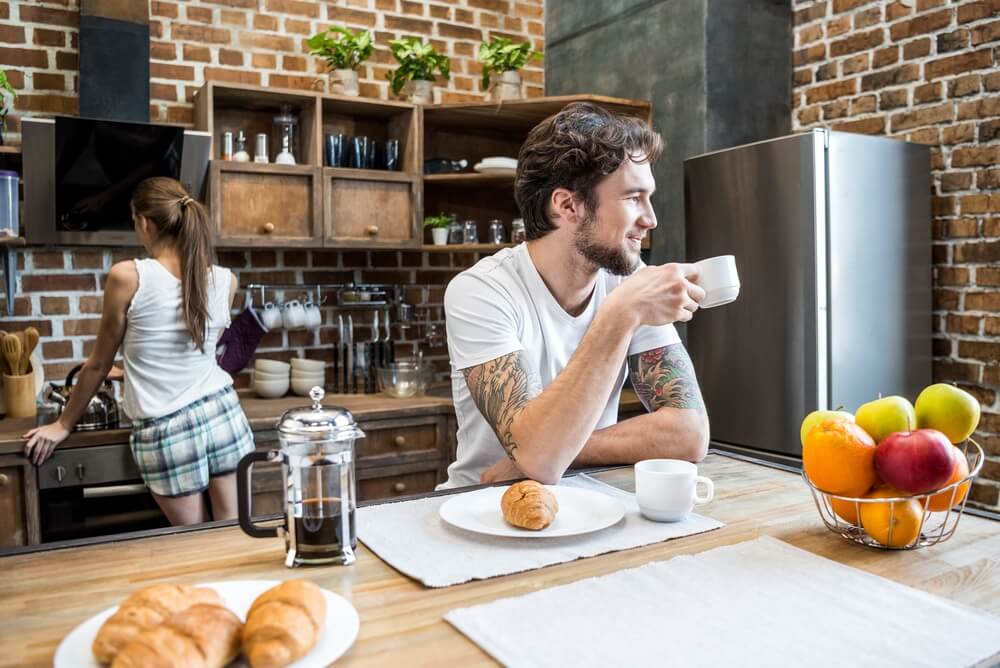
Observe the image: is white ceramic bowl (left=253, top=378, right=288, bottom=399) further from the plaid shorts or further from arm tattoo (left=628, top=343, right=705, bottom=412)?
arm tattoo (left=628, top=343, right=705, bottom=412)

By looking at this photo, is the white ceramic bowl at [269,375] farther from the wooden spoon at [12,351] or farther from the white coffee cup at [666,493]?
the white coffee cup at [666,493]

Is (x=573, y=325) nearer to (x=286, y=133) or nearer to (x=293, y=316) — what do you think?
(x=293, y=316)

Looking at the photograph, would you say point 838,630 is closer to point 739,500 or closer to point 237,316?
point 739,500

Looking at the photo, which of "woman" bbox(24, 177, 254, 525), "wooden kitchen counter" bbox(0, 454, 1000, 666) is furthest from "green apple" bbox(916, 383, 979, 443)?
"woman" bbox(24, 177, 254, 525)

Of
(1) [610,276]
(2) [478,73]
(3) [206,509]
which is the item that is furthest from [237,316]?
(1) [610,276]

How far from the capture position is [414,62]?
341 centimetres

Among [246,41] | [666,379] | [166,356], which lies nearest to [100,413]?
[166,356]

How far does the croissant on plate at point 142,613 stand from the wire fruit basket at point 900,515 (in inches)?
31.0

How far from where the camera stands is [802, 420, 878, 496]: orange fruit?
108 cm

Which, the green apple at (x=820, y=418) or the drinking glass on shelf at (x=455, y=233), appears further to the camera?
the drinking glass on shelf at (x=455, y=233)

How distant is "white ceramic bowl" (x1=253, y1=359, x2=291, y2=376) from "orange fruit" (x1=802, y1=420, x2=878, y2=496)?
8.18 ft

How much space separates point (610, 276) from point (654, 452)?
1.69ft

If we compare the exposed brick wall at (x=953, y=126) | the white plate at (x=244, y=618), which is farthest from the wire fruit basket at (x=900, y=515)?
the exposed brick wall at (x=953, y=126)

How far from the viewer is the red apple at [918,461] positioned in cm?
105
